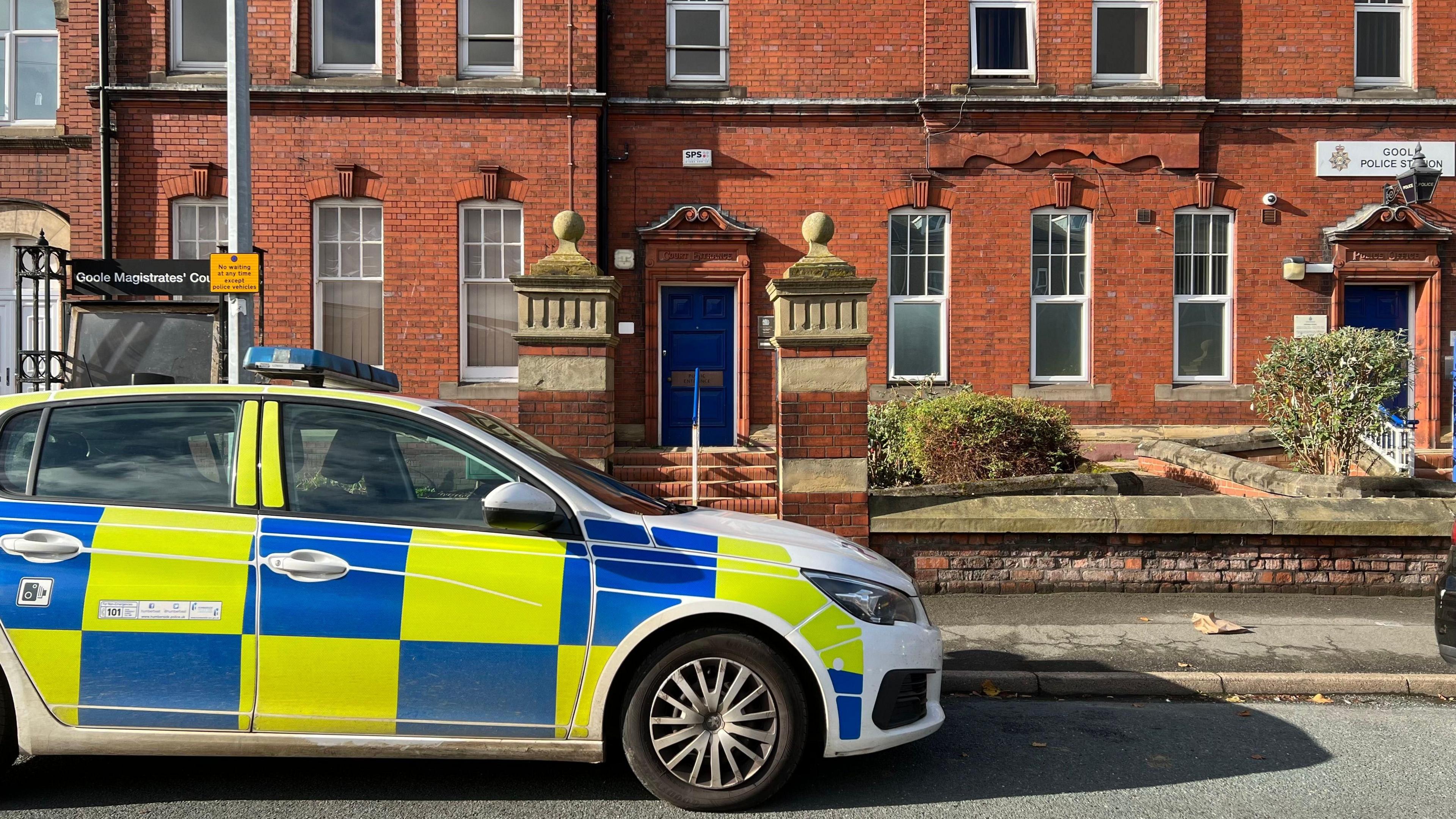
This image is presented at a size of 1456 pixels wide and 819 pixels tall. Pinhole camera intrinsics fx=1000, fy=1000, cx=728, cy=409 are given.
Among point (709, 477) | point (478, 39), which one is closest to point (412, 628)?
point (709, 477)

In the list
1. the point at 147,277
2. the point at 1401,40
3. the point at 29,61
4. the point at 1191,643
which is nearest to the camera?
the point at 1191,643

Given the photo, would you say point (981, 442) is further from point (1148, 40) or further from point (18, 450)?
point (18, 450)

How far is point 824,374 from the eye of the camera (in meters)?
7.32

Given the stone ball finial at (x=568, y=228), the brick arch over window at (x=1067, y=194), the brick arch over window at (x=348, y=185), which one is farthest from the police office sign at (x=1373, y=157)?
the brick arch over window at (x=348, y=185)

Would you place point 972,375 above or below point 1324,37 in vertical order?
below

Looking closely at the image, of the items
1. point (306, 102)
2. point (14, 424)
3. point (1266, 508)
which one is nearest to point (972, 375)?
point (1266, 508)

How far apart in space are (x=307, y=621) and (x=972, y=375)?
10383 millimetres

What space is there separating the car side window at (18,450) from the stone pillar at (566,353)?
11.8 ft

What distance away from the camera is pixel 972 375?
1293 cm

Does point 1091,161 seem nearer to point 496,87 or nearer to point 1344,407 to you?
point 1344,407

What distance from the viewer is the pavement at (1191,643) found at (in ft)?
18.7

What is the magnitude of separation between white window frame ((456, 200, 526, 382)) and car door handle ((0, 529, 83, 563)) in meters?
8.83

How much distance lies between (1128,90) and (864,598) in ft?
36.3

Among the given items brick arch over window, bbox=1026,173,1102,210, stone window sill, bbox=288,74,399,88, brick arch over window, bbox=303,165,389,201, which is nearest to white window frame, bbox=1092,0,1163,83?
brick arch over window, bbox=1026,173,1102,210
